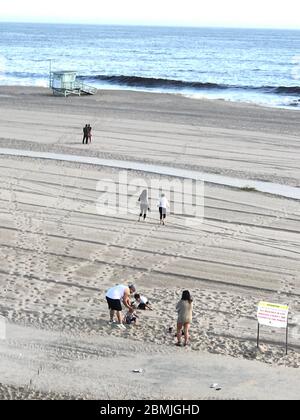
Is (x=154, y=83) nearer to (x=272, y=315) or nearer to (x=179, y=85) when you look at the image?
(x=179, y=85)

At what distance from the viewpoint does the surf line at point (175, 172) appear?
23266mm

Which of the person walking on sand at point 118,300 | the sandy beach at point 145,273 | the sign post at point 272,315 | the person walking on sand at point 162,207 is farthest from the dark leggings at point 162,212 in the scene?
the sign post at point 272,315

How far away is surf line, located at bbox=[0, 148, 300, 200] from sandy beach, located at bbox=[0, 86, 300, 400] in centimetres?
49

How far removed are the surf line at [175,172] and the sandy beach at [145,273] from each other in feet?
1.61

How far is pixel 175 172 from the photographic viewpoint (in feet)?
82.7

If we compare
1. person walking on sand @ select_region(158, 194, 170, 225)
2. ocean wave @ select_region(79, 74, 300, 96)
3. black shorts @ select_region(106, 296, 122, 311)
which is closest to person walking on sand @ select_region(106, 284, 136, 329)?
black shorts @ select_region(106, 296, 122, 311)

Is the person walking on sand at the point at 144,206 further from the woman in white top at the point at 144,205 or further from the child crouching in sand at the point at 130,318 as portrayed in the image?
the child crouching in sand at the point at 130,318

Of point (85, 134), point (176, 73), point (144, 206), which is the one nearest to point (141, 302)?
point (144, 206)

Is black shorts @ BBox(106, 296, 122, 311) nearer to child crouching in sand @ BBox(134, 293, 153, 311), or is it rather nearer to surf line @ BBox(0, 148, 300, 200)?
child crouching in sand @ BBox(134, 293, 153, 311)

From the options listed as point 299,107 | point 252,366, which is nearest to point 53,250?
point 252,366

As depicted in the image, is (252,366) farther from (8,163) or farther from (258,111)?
(258,111)

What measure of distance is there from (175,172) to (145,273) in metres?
9.66

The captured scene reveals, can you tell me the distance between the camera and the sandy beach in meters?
11.0
